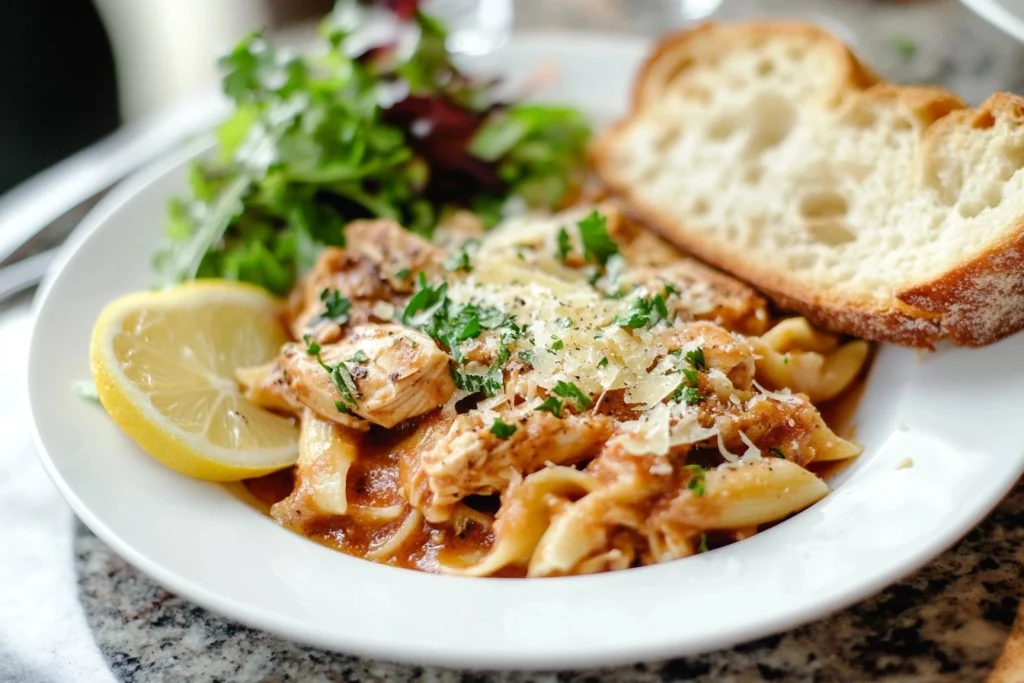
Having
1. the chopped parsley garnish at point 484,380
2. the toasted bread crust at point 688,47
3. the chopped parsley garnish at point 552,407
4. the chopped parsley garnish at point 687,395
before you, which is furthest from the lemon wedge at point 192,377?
the toasted bread crust at point 688,47

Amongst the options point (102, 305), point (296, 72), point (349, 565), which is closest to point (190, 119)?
point (296, 72)

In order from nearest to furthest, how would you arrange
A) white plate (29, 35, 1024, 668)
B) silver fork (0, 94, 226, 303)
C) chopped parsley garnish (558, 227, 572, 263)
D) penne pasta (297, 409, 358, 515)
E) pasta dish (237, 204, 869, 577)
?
white plate (29, 35, 1024, 668), pasta dish (237, 204, 869, 577), penne pasta (297, 409, 358, 515), chopped parsley garnish (558, 227, 572, 263), silver fork (0, 94, 226, 303)

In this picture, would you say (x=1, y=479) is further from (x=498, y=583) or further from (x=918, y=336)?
(x=918, y=336)

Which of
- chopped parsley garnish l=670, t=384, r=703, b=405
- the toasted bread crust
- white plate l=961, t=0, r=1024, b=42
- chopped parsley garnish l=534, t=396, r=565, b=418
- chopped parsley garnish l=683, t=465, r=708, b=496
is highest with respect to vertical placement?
white plate l=961, t=0, r=1024, b=42

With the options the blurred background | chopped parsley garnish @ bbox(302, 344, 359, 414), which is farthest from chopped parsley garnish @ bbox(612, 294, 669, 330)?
the blurred background

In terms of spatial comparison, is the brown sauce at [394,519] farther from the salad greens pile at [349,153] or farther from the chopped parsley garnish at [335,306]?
the salad greens pile at [349,153]

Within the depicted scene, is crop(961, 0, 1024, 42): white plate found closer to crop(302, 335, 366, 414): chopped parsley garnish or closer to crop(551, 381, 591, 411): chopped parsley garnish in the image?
crop(551, 381, 591, 411): chopped parsley garnish

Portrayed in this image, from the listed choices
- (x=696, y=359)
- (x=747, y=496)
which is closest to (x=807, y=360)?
(x=696, y=359)

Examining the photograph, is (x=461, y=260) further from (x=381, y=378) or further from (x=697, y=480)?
(x=697, y=480)
